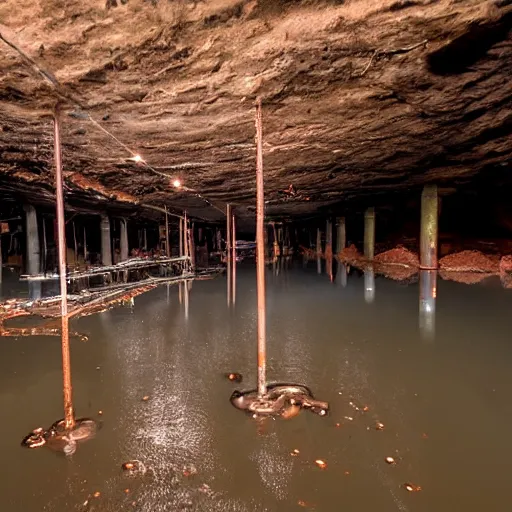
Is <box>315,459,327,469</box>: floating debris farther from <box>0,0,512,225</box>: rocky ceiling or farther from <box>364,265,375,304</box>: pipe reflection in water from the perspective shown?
<box>364,265,375,304</box>: pipe reflection in water

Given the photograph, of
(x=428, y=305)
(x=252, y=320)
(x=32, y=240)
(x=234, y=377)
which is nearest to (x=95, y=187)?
(x=32, y=240)

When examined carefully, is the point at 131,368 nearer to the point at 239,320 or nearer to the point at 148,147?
the point at 239,320

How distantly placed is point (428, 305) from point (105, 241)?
557 inches

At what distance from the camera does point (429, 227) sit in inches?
506

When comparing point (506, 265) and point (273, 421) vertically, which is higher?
point (506, 265)

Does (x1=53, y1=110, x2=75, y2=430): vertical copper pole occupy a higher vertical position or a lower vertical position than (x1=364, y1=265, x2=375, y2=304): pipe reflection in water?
higher

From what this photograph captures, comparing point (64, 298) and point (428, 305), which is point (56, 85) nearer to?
point (64, 298)

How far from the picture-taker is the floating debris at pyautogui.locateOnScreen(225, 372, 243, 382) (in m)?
3.84

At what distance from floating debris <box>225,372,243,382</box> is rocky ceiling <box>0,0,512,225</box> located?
11.6 feet

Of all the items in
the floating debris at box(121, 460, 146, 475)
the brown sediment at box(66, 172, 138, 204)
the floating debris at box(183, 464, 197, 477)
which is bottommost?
the floating debris at box(183, 464, 197, 477)

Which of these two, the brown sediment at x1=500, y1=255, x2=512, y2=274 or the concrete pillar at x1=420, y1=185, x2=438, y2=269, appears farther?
the concrete pillar at x1=420, y1=185, x2=438, y2=269

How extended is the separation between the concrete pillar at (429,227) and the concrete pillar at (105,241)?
45.8 feet

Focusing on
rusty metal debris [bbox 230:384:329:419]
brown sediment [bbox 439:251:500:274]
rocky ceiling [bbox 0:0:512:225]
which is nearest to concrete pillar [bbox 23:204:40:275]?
rocky ceiling [bbox 0:0:512:225]

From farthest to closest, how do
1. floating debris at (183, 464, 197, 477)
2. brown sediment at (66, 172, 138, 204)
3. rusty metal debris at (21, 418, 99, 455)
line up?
1. brown sediment at (66, 172, 138, 204)
2. rusty metal debris at (21, 418, 99, 455)
3. floating debris at (183, 464, 197, 477)
